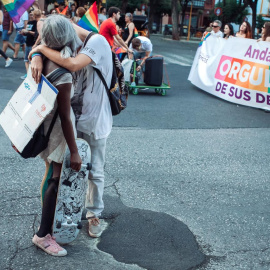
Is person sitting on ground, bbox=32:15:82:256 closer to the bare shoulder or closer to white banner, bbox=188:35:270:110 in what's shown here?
the bare shoulder

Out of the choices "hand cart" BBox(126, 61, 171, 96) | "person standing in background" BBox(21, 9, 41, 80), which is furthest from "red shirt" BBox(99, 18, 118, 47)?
"person standing in background" BBox(21, 9, 41, 80)

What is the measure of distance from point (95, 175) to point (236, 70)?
7.29 meters

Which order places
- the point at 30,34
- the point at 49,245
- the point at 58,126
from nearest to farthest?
the point at 58,126 → the point at 49,245 → the point at 30,34

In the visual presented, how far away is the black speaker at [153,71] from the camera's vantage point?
10305 millimetres

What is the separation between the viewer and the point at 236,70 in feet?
33.1

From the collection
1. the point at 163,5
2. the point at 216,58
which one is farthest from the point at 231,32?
the point at 163,5

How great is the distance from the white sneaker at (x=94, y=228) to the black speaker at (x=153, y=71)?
Result: 7.05 metres

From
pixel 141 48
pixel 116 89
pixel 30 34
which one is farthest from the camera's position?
pixel 30 34

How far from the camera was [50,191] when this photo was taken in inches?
126

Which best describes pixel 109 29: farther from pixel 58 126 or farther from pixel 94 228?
pixel 58 126

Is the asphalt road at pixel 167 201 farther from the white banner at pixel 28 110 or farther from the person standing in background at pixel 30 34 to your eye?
the person standing in background at pixel 30 34

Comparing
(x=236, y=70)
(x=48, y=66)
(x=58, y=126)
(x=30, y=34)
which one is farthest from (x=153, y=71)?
(x=48, y=66)

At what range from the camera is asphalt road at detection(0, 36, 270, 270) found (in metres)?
3.35

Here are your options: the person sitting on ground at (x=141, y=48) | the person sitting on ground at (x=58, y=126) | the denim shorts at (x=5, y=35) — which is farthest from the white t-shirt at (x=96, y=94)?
the denim shorts at (x=5, y=35)
